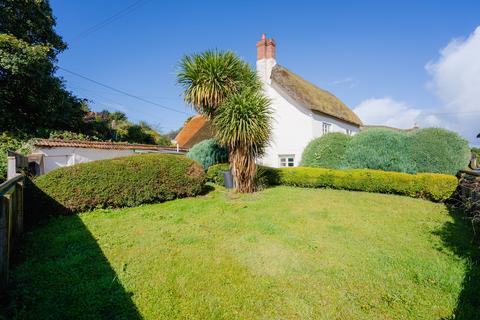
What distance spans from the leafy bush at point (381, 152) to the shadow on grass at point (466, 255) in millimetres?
3885

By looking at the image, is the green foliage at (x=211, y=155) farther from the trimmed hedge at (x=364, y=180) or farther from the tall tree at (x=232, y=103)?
the tall tree at (x=232, y=103)

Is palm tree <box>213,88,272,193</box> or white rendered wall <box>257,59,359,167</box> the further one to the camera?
white rendered wall <box>257,59,359,167</box>

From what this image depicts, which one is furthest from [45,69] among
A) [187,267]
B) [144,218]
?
[187,267]

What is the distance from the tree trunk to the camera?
9695 mm

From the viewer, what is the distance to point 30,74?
40.0 feet

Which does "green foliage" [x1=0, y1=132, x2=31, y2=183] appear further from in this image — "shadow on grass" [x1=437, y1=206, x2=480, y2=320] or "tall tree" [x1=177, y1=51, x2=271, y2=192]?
"shadow on grass" [x1=437, y1=206, x2=480, y2=320]

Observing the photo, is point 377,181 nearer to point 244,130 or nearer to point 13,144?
point 244,130

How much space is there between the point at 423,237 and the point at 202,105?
8737 millimetres

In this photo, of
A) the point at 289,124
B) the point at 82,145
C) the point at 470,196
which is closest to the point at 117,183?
the point at 82,145

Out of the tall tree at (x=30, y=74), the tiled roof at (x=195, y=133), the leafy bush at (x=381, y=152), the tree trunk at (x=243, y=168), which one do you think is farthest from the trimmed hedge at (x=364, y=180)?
the tiled roof at (x=195, y=133)

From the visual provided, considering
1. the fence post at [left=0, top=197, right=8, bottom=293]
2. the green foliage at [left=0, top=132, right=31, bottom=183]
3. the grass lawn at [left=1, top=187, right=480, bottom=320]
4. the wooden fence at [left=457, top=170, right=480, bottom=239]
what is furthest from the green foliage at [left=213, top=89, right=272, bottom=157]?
the green foliage at [left=0, top=132, right=31, bottom=183]


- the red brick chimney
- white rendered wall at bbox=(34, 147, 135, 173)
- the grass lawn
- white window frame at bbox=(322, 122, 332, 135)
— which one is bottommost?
the grass lawn

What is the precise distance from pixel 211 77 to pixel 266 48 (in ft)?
30.2

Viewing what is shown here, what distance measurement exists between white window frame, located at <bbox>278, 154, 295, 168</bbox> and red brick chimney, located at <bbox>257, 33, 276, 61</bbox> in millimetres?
7237
